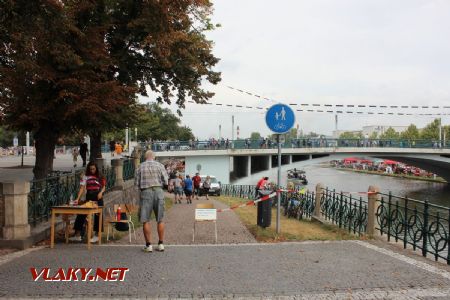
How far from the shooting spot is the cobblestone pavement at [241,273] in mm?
5395

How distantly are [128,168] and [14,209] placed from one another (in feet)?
42.3

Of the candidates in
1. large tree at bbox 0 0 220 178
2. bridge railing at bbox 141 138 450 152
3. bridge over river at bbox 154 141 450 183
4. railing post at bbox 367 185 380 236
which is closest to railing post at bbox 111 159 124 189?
large tree at bbox 0 0 220 178

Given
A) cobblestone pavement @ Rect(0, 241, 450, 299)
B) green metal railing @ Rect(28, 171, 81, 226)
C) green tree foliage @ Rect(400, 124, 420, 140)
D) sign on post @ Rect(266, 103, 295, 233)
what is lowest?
cobblestone pavement @ Rect(0, 241, 450, 299)

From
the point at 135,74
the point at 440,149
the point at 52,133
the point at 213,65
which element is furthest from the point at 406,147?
the point at 52,133

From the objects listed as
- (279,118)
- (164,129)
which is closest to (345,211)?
(279,118)

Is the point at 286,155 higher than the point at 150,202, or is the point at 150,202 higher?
the point at 150,202

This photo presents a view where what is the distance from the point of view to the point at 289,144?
5372cm

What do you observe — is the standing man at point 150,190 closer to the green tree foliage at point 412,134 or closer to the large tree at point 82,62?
the large tree at point 82,62

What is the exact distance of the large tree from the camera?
11.3 meters

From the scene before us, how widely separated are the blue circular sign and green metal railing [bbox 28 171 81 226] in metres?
4.74

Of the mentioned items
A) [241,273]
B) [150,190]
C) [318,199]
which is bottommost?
[318,199]

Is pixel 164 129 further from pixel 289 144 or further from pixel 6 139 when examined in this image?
pixel 289 144

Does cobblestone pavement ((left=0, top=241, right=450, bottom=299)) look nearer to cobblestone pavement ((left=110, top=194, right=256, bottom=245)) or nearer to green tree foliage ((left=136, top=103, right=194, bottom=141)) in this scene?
cobblestone pavement ((left=110, top=194, right=256, bottom=245))

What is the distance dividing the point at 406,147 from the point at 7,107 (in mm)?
51605
